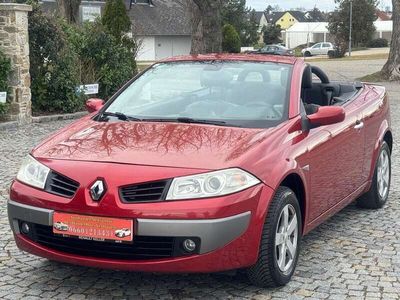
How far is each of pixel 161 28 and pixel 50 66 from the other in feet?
163

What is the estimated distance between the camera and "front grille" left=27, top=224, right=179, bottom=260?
409 cm

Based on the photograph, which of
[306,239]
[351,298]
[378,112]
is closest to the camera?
[351,298]

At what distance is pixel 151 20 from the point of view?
64000mm

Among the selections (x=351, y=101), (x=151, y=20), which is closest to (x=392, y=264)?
(x=351, y=101)

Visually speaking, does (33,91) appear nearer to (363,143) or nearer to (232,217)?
(363,143)

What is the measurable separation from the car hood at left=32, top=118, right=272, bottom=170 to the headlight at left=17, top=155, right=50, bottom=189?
7 cm

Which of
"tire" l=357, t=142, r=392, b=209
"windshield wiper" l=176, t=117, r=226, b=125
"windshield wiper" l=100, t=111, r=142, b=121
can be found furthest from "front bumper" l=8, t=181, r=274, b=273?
"tire" l=357, t=142, r=392, b=209

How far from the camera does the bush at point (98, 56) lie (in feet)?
54.1

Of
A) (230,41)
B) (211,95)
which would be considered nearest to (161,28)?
(230,41)

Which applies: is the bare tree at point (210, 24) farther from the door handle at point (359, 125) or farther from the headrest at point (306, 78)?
the headrest at point (306, 78)

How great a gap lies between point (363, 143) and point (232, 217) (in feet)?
8.28

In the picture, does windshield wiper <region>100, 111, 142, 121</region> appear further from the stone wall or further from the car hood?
the stone wall

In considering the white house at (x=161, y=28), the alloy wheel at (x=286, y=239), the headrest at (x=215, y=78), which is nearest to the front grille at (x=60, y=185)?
the alloy wheel at (x=286, y=239)

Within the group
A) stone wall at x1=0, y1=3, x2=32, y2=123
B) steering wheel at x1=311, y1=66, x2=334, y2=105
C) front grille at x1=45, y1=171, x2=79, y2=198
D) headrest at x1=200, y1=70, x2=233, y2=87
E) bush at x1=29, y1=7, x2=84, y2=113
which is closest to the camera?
front grille at x1=45, y1=171, x2=79, y2=198
